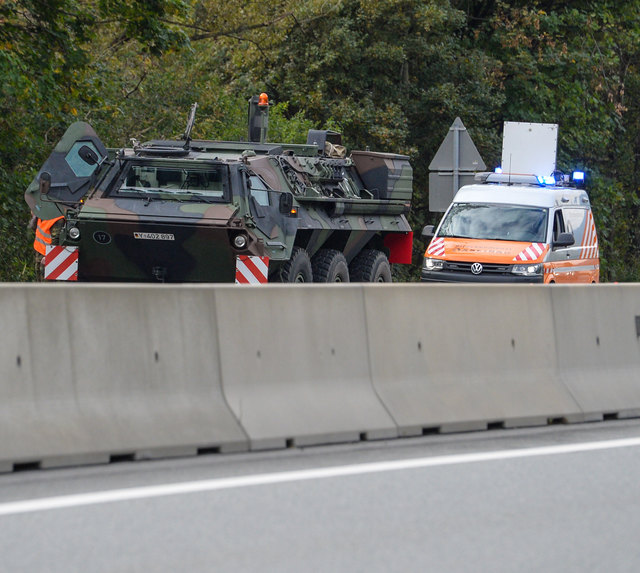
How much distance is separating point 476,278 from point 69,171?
22.8 feet

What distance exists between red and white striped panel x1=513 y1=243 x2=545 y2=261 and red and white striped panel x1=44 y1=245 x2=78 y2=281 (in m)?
7.32

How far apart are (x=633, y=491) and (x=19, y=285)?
365 centimetres

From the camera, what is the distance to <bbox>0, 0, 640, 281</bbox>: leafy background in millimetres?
20406

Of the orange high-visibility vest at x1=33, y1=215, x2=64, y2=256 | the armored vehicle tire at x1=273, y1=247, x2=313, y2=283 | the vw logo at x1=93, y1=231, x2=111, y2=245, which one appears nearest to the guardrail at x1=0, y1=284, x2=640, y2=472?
the armored vehicle tire at x1=273, y1=247, x2=313, y2=283

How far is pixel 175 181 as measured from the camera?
1619 centimetres

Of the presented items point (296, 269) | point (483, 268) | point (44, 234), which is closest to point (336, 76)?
point (483, 268)

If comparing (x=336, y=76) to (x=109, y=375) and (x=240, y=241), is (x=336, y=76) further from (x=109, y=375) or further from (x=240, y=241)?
(x=109, y=375)

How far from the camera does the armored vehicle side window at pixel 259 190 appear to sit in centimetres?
1609

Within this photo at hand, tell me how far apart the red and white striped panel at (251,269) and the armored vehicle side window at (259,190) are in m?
0.81

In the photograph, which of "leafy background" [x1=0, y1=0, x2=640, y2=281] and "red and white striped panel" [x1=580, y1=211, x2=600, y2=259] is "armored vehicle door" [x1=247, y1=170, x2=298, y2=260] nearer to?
"leafy background" [x1=0, y1=0, x2=640, y2=281]

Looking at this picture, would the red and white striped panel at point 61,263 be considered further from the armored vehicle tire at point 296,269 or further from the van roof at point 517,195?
the van roof at point 517,195

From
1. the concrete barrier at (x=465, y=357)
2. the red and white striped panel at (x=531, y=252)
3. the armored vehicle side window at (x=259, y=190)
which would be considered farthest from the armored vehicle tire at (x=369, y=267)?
the concrete barrier at (x=465, y=357)

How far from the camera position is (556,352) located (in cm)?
1002

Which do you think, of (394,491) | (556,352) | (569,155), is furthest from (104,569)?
(569,155)
